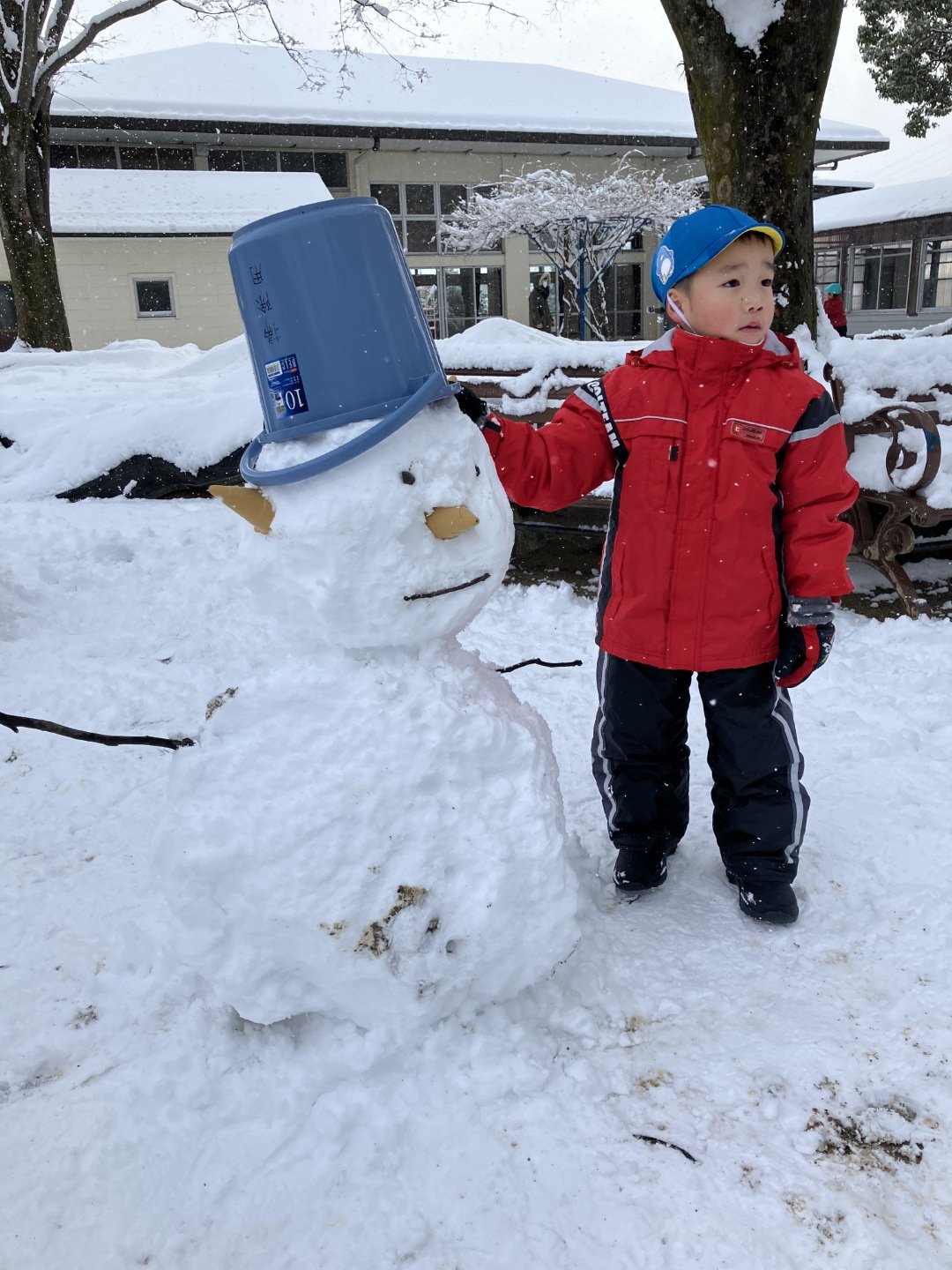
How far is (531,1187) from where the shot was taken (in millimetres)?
1625

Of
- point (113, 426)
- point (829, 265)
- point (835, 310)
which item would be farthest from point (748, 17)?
point (829, 265)

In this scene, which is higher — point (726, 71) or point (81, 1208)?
point (726, 71)

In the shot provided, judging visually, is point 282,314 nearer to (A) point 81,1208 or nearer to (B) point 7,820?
(A) point 81,1208

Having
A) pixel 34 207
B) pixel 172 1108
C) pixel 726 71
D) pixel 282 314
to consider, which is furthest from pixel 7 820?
pixel 34 207

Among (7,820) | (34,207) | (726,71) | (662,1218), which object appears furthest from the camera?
(34,207)

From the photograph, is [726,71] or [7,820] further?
[726,71]

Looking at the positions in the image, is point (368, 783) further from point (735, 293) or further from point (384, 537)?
point (735, 293)

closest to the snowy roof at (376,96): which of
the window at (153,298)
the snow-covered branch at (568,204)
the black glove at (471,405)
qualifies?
the snow-covered branch at (568,204)

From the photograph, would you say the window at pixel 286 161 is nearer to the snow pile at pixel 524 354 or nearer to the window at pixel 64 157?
the window at pixel 64 157

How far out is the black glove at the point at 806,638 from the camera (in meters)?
2.14

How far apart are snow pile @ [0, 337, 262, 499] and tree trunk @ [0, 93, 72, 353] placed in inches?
124

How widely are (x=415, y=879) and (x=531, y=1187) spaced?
1.90 feet

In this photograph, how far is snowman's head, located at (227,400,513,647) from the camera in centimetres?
170

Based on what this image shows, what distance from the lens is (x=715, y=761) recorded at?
2.41 m
